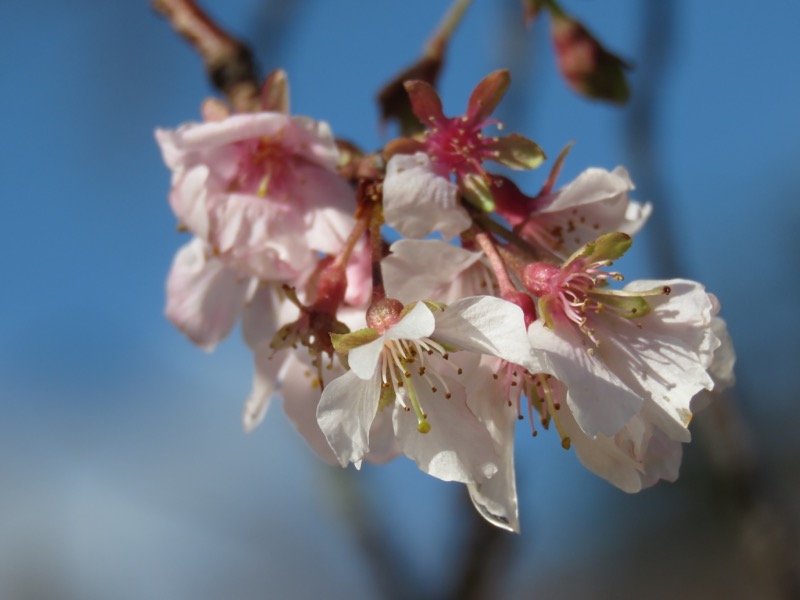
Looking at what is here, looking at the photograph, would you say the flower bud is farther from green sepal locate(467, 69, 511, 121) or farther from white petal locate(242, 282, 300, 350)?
white petal locate(242, 282, 300, 350)

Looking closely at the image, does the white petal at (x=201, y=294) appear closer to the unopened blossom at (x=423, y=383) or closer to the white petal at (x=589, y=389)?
the unopened blossom at (x=423, y=383)

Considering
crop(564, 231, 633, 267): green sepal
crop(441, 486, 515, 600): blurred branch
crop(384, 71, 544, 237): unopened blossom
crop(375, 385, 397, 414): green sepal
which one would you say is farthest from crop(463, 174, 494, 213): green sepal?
crop(441, 486, 515, 600): blurred branch

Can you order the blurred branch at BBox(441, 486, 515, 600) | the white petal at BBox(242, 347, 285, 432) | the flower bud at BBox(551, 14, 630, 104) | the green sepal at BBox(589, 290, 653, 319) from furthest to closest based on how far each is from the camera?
the blurred branch at BBox(441, 486, 515, 600) < the flower bud at BBox(551, 14, 630, 104) < the white petal at BBox(242, 347, 285, 432) < the green sepal at BBox(589, 290, 653, 319)

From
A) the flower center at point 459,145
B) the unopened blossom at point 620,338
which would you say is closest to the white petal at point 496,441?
the unopened blossom at point 620,338

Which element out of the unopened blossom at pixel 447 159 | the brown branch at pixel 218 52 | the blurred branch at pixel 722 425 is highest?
the brown branch at pixel 218 52

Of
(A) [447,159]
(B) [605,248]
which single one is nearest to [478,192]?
(A) [447,159]

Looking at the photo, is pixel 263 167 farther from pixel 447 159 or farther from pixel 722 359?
pixel 722 359

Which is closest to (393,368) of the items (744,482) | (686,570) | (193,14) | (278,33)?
(193,14)
